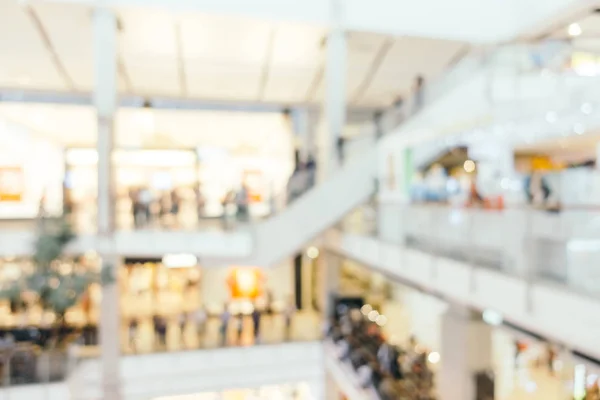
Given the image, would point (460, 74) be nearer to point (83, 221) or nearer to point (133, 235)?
point (133, 235)

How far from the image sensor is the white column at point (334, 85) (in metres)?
9.43

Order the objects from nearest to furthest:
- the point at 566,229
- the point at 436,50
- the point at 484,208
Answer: the point at 566,229 < the point at 484,208 < the point at 436,50

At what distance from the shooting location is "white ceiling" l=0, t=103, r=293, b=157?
515 inches

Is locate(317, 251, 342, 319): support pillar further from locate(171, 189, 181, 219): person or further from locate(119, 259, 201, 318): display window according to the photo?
locate(171, 189, 181, 219): person

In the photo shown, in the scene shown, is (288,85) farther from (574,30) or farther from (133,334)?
(133,334)

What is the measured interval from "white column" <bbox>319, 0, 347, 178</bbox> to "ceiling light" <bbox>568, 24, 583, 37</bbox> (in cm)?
423

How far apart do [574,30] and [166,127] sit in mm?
9818

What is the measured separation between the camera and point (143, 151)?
13516 mm

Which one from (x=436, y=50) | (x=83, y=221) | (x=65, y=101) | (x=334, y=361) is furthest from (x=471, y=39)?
(x=65, y=101)

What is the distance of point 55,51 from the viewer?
10.4 metres

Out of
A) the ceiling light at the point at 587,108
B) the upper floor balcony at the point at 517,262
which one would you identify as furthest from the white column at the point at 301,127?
the ceiling light at the point at 587,108

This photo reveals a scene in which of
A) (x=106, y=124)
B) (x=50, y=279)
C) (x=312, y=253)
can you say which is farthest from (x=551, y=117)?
(x=312, y=253)

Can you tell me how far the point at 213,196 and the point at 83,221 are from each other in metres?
5.48

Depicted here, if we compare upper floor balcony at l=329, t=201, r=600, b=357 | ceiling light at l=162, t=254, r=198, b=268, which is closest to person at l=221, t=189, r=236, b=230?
upper floor balcony at l=329, t=201, r=600, b=357
